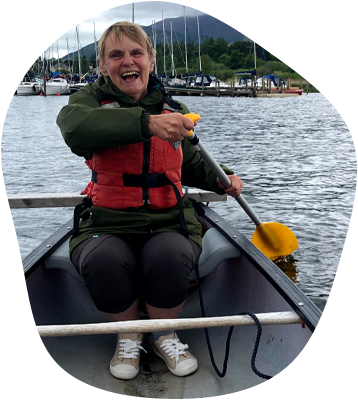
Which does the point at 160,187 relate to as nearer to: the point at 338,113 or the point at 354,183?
the point at 354,183

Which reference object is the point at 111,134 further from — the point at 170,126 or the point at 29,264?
the point at 29,264

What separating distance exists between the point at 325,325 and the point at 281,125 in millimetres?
19296

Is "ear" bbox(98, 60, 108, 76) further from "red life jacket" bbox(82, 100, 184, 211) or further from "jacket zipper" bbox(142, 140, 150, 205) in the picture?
"jacket zipper" bbox(142, 140, 150, 205)

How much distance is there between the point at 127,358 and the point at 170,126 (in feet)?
3.72

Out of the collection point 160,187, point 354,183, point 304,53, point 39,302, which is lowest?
point 354,183

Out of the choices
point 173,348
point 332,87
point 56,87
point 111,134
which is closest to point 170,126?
point 111,134

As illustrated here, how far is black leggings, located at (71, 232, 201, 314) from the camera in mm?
2039

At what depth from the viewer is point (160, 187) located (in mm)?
2264

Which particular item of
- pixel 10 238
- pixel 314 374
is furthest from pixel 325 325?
pixel 10 238

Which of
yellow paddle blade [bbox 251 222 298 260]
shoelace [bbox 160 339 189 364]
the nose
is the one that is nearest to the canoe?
shoelace [bbox 160 339 189 364]

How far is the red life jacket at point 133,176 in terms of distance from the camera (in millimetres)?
2201

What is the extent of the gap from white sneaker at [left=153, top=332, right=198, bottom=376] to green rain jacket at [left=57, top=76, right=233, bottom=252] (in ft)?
1.70

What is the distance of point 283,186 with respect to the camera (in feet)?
29.3

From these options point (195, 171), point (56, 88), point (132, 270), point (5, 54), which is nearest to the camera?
point (132, 270)
